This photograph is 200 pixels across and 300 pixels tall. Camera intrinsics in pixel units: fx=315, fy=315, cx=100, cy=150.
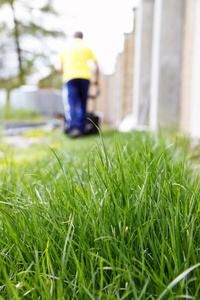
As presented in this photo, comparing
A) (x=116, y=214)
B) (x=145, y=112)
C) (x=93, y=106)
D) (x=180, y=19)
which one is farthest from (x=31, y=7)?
(x=116, y=214)

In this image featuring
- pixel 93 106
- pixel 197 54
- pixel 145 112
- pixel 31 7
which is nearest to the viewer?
pixel 197 54

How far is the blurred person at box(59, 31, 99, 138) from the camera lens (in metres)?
6.13

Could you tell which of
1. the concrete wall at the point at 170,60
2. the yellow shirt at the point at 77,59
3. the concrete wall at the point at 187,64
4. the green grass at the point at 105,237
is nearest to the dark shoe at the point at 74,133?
the yellow shirt at the point at 77,59

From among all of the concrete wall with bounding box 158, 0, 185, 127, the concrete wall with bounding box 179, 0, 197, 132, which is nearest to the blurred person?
the concrete wall with bounding box 158, 0, 185, 127

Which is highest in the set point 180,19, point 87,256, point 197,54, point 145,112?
point 180,19

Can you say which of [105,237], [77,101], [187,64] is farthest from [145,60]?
[105,237]

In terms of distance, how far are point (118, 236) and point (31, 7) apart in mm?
19260

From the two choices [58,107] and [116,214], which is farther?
[58,107]

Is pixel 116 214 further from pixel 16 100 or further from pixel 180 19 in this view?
pixel 16 100

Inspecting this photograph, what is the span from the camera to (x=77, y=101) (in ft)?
21.6

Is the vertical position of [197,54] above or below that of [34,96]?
above

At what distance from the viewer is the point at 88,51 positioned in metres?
6.17

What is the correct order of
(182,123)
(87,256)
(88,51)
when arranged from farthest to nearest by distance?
(88,51) < (182,123) < (87,256)

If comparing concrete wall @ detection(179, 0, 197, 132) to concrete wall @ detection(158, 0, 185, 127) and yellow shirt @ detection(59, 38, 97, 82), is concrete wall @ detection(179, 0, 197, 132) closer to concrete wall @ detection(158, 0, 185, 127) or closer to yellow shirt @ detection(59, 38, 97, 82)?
concrete wall @ detection(158, 0, 185, 127)
